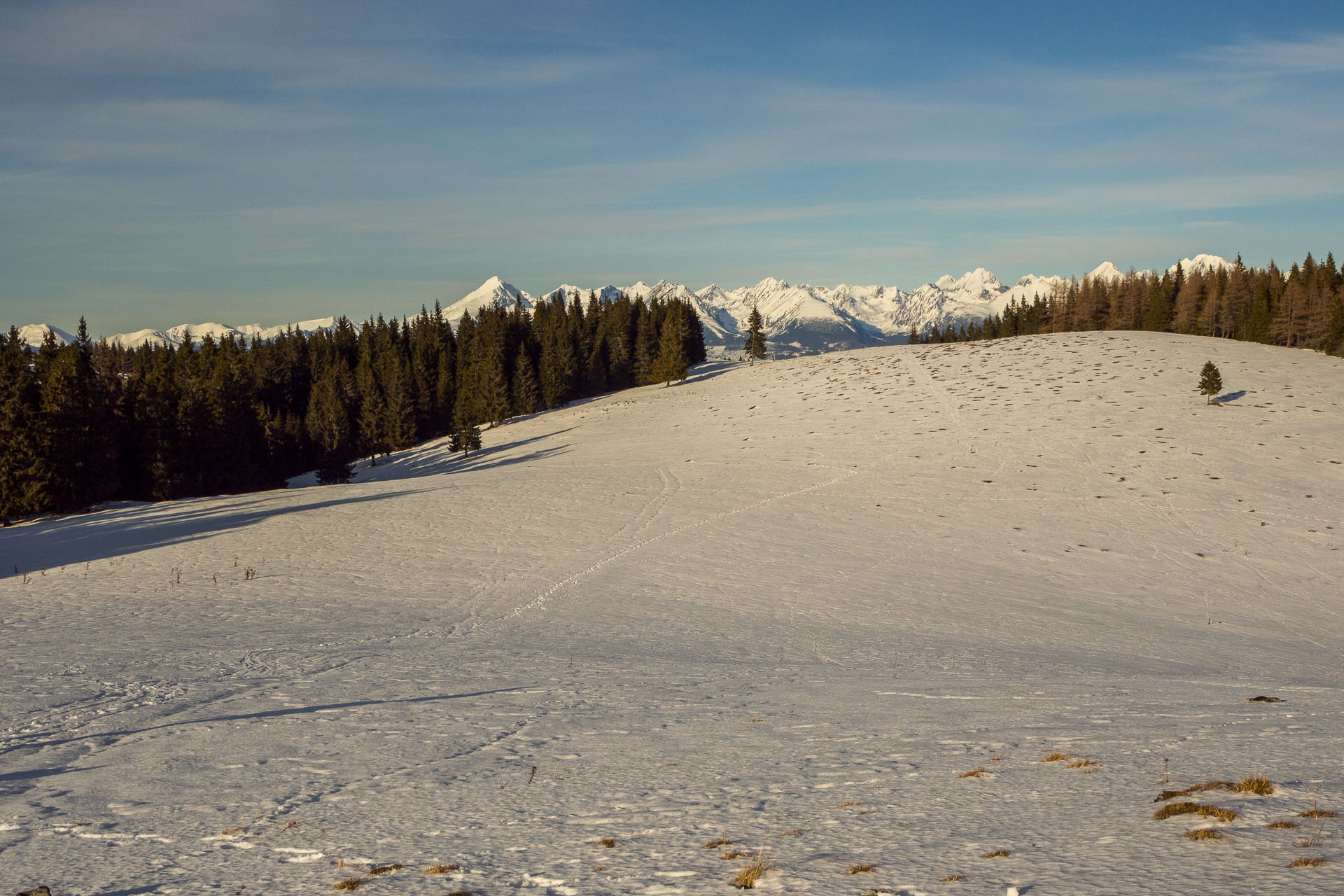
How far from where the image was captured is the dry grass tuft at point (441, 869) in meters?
6.41

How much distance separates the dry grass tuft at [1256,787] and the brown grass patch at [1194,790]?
0.21 feet

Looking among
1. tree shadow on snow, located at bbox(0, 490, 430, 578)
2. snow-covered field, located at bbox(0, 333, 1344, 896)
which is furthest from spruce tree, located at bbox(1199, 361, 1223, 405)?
tree shadow on snow, located at bbox(0, 490, 430, 578)

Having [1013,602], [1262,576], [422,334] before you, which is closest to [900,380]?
[1262,576]

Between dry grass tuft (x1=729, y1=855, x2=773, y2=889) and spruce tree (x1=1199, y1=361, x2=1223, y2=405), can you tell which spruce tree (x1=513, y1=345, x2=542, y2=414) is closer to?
spruce tree (x1=1199, y1=361, x2=1223, y2=405)

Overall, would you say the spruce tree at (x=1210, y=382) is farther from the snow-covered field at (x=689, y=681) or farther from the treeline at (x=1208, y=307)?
the treeline at (x=1208, y=307)

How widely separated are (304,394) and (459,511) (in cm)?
8953

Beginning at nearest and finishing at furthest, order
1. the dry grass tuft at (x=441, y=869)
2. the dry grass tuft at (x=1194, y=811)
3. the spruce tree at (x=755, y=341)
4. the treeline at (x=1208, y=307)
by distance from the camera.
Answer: the dry grass tuft at (x=441, y=869) < the dry grass tuft at (x=1194, y=811) < the treeline at (x=1208, y=307) < the spruce tree at (x=755, y=341)

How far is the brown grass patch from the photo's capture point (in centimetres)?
745

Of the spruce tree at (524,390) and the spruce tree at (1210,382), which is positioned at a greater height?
the spruce tree at (524,390)

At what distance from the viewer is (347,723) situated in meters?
10.6

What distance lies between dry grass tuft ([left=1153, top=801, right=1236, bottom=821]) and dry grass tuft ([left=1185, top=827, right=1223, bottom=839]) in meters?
0.33

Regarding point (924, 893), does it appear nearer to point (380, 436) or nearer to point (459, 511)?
point (459, 511)

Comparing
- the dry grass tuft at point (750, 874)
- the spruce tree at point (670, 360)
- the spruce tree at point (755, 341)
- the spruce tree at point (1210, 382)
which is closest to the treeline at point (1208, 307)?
the spruce tree at point (755, 341)

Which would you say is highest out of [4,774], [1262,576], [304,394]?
[304,394]
